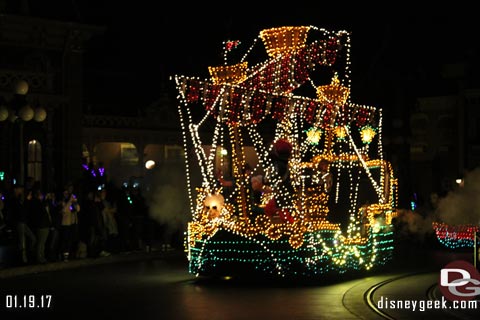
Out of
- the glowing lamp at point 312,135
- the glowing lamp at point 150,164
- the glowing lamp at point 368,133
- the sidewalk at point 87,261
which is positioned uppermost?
the glowing lamp at point 368,133

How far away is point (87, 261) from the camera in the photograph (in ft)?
69.9

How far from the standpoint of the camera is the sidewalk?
1905 cm

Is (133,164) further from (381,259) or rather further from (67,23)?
(381,259)

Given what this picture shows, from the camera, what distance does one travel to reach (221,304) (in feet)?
46.4

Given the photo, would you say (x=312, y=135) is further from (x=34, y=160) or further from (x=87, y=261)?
(x=34, y=160)

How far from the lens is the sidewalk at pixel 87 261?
19.0 m

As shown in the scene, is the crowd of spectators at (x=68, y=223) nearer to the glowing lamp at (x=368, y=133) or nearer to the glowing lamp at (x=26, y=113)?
the glowing lamp at (x=26, y=113)

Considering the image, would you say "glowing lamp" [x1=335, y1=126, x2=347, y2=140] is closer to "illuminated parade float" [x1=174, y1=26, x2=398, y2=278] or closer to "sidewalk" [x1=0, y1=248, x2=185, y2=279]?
"illuminated parade float" [x1=174, y1=26, x2=398, y2=278]

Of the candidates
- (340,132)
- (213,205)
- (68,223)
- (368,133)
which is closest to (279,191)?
(213,205)

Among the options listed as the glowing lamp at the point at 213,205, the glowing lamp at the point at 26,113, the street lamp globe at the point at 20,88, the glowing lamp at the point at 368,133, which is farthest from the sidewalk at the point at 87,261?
the glowing lamp at the point at 368,133

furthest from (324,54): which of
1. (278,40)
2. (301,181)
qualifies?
(301,181)

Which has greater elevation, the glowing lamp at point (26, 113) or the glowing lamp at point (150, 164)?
the glowing lamp at point (26, 113)

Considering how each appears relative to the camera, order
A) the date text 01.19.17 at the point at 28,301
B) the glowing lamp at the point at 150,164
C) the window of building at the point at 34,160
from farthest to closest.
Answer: the glowing lamp at the point at 150,164, the window of building at the point at 34,160, the date text 01.19.17 at the point at 28,301

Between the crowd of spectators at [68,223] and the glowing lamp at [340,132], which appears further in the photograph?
the glowing lamp at [340,132]
